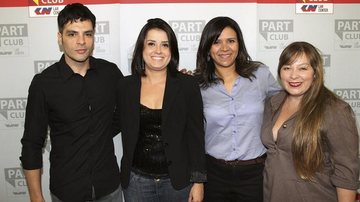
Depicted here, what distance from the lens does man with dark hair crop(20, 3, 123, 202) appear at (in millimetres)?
1844

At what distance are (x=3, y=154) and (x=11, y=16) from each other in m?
1.15

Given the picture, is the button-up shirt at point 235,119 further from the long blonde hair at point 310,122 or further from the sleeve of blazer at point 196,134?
the long blonde hair at point 310,122

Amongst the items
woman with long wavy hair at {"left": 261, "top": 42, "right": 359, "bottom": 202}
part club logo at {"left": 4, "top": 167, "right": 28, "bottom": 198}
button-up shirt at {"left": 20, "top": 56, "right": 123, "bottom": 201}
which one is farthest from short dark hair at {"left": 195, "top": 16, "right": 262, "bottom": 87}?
part club logo at {"left": 4, "top": 167, "right": 28, "bottom": 198}

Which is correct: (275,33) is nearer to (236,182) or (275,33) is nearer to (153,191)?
(236,182)

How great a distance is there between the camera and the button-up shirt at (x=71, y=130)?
72.4 inches

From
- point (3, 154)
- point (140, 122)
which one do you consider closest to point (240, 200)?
point (140, 122)

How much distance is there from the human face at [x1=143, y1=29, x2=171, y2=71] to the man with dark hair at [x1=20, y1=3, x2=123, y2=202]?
1.08 ft

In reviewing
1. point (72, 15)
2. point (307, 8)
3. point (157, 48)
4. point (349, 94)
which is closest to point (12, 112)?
point (72, 15)

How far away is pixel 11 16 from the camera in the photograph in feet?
8.99

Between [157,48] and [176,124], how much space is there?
1.47 feet

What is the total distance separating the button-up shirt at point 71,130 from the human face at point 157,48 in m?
0.33

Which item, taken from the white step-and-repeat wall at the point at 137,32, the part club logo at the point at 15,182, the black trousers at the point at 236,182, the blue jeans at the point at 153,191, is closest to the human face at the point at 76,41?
the blue jeans at the point at 153,191

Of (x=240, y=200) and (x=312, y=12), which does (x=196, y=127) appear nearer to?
(x=240, y=200)

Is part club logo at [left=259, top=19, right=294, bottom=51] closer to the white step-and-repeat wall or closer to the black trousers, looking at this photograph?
the white step-and-repeat wall
